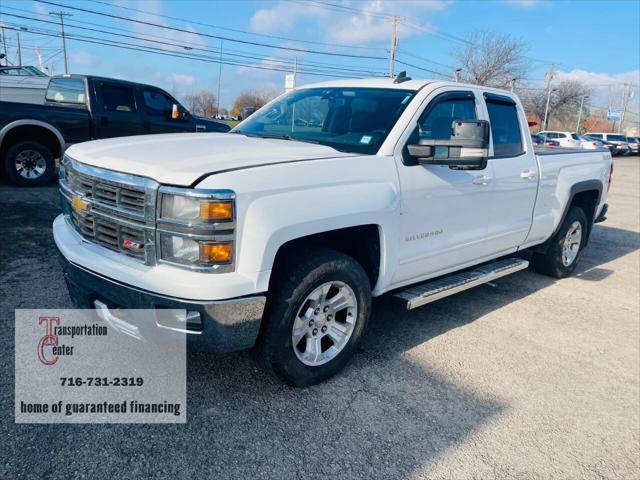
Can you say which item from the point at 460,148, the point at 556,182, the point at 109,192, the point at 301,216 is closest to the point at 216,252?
the point at 301,216

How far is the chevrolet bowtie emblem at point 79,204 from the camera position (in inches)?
115

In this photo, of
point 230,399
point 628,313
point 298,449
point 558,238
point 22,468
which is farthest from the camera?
point 558,238

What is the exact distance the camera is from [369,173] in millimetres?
3135

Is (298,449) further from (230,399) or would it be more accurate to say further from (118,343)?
(118,343)

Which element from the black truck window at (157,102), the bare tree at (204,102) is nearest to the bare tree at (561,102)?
the bare tree at (204,102)

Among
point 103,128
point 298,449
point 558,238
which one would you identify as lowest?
point 298,449

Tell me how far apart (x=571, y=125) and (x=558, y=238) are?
272ft

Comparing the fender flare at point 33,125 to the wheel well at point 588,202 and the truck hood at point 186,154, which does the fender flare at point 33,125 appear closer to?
the truck hood at point 186,154

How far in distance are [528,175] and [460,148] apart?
5.60ft

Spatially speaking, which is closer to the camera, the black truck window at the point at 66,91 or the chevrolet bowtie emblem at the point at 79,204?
the chevrolet bowtie emblem at the point at 79,204

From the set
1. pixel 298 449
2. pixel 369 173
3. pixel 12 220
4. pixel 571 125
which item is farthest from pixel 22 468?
pixel 571 125

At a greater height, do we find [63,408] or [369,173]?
[369,173]

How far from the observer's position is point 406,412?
2.97 m

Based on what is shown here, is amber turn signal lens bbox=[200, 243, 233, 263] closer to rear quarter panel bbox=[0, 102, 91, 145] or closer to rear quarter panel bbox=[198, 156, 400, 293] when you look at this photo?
rear quarter panel bbox=[198, 156, 400, 293]
